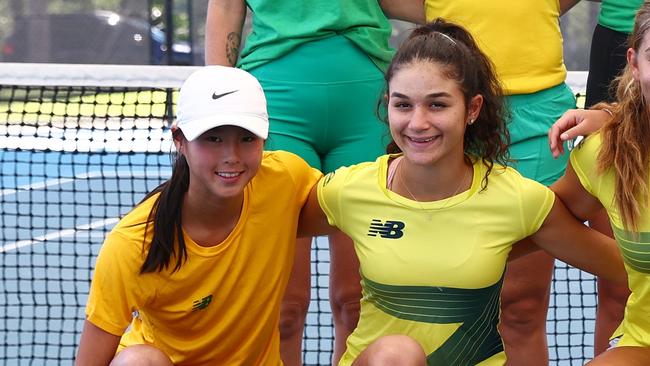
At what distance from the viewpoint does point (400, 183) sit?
2.40m

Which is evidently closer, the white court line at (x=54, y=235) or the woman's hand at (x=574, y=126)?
the woman's hand at (x=574, y=126)

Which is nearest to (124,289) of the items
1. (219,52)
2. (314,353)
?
(219,52)

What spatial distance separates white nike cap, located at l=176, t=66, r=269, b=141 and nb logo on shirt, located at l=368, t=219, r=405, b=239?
293 millimetres

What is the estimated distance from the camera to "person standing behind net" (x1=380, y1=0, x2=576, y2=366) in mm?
2557

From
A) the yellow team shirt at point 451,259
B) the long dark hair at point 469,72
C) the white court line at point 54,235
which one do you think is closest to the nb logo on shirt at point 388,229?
the yellow team shirt at point 451,259

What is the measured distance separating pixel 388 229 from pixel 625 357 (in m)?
0.53

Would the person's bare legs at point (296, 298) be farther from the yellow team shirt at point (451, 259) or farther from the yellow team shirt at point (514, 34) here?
the yellow team shirt at point (514, 34)

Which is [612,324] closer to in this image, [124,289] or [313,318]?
[124,289]

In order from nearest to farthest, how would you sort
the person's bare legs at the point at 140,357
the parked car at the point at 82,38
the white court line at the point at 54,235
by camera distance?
the person's bare legs at the point at 140,357
the white court line at the point at 54,235
the parked car at the point at 82,38

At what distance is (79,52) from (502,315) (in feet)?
25.5

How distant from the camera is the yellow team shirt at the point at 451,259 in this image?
2314 millimetres

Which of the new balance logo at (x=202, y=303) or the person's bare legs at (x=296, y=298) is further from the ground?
the new balance logo at (x=202, y=303)

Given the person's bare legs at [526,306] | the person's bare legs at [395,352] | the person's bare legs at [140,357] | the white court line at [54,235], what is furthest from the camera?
the white court line at [54,235]

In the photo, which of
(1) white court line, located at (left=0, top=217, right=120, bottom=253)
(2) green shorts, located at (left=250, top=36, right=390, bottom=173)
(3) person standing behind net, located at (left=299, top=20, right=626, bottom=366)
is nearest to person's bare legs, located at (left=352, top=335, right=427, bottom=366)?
(3) person standing behind net, located at (left=299, top=20, right=626, bottom=366)
